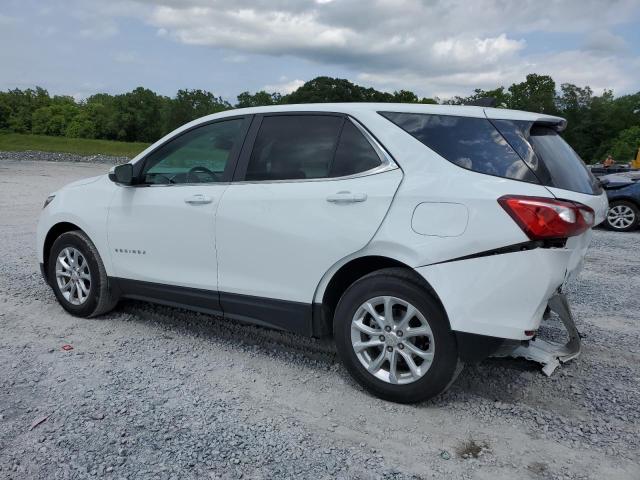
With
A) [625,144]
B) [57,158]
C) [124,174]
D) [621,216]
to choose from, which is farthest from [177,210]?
[625,144]

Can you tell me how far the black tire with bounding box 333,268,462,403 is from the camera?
327 cm

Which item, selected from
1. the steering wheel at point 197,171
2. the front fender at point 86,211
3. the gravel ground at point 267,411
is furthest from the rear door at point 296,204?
the front fender at point 86,211

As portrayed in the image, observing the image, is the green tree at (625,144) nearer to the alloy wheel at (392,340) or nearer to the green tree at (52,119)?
the alloy wheel at (392,340)

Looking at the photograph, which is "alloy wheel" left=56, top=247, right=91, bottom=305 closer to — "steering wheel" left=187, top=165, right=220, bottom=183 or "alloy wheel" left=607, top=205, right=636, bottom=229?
"steering wheel" left=187, top=165, right=220, bottom=183

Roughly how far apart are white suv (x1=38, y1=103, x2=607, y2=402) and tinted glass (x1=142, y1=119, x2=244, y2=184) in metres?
0.01

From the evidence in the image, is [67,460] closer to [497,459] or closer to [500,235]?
[497,459]

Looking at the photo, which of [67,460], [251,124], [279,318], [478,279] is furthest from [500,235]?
[67,460]

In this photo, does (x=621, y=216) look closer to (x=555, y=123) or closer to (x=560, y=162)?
(x=555, y=123)

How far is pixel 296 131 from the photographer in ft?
13.1

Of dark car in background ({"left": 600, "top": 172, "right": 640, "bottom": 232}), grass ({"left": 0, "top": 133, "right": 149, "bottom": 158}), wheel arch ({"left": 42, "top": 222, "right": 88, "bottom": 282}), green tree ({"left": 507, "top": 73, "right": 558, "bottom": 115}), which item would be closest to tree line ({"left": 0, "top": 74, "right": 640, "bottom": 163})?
green tree ({"left": 507, "top": 73, "right": 558, "bottom": 115})

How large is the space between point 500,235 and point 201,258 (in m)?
2.16

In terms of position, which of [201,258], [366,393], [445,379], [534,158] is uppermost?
[534,158]

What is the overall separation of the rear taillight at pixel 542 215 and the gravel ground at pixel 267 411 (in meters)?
1.14

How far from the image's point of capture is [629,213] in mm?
11602
